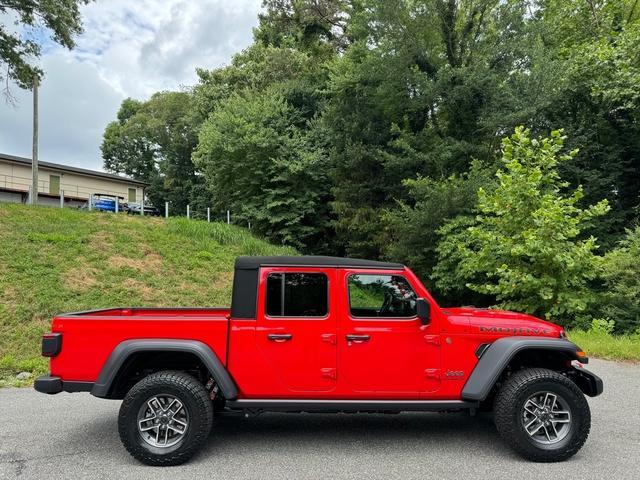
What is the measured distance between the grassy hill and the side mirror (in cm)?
642

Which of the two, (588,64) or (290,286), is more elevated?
(588,64)

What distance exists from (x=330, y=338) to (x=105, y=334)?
202 cm

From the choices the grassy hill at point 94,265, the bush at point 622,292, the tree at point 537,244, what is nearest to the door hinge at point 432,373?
the tree at point 537,244

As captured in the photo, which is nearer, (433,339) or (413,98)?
(433,339)

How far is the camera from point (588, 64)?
51.5 ft

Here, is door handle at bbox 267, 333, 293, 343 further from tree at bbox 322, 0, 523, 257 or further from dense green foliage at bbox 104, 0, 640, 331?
tree at bbox 322, 0, 523, 257

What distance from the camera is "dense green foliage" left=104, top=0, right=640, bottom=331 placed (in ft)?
43.7

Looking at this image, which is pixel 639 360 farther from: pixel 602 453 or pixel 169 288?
pixel 169 288

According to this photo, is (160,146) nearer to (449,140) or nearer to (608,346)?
(449,140)

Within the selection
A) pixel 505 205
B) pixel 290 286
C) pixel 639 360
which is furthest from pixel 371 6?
pixel 290 286

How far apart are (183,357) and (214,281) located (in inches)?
402

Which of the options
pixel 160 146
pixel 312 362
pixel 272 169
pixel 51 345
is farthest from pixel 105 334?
pixel 160 146

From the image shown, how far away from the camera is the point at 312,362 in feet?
13.8

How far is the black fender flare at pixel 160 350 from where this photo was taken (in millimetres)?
4039
